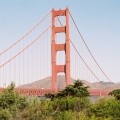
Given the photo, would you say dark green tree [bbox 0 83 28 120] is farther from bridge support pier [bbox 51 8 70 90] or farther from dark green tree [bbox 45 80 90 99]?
bridge support pier [bbox 51 8 70 90]

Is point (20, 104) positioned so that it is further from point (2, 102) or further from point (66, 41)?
point (66, 41)

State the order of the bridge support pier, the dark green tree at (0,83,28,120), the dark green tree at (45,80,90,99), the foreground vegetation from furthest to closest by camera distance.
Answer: the bridge support pier
the dark green tree at (45,80,90,99)
the dark green tree at (0,83,28,120)
the foreground vegetation

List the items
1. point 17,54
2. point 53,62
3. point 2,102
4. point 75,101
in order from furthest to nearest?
point 53,62, point 17,54, point 2,102, point 75,101

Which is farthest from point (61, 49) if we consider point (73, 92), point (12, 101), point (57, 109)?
point (57, 109)

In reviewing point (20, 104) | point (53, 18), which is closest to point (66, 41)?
point (53, 18)

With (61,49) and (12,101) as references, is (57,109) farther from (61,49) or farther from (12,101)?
(61,49)

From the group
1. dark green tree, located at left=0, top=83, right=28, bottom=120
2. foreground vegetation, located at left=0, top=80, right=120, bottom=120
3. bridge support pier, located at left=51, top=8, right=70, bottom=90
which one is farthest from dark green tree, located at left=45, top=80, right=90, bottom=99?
bridge support pier, located at left=51, top=8, right=70, bottom=90

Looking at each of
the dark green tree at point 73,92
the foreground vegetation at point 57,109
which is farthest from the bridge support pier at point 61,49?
the foreground vegetation at point 57,109

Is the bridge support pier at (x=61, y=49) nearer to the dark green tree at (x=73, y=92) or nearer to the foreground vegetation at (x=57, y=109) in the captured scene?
the dark green tree at (x=73, y=92)
